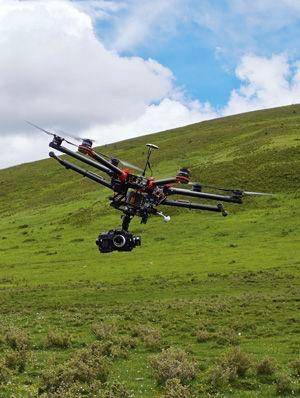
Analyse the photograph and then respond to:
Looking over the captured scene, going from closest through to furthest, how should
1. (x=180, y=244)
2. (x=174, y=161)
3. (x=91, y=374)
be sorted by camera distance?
(x=91, y=374) → (x=180, y=244) → (x=174, y=161)

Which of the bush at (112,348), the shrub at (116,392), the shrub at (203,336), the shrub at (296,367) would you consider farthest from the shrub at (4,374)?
the shrub at (296,367)

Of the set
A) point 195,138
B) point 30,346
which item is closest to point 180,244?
point 30,346

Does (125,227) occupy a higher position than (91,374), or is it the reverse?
(125,227)

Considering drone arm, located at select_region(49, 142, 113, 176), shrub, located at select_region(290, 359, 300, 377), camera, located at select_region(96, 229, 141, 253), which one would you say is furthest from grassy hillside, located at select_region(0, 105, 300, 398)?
drone arm, located at select_region(49, 142, 113, 176)

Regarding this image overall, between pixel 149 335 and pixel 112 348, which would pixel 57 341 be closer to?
pixel 112 348

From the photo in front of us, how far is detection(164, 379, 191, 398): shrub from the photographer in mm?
20281

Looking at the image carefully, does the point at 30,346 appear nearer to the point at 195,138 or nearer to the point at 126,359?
the point at 126,359

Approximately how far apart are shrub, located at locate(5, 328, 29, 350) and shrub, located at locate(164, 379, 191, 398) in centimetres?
927

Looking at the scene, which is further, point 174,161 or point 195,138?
point 195,138

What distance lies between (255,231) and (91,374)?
40.9 m

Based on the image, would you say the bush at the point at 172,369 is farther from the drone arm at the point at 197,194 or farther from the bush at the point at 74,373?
the drone arm at the point at 197,194

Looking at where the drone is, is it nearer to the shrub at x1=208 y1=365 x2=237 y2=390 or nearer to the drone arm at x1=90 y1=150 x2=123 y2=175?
the drone arm at x1=90 y1=150 x2=123 y2=175

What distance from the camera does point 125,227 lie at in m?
21.2

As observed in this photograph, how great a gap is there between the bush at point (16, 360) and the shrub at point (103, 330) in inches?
205
